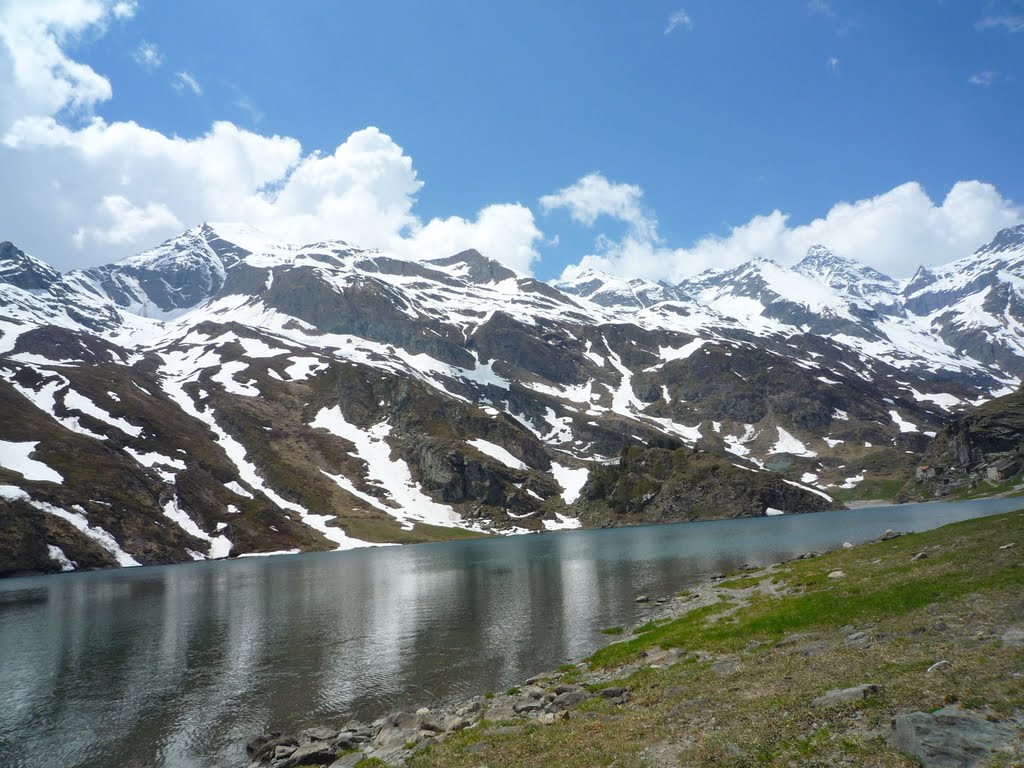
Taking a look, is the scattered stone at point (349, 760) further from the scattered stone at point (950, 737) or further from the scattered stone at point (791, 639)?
the scattered stone at point (791, 639)

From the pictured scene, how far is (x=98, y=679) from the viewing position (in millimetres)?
42812

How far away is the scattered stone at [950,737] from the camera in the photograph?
11.4m

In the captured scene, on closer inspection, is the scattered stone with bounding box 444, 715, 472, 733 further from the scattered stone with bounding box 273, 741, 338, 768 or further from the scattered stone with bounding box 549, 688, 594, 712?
the scattered stone with bounding box 273, 741, 338, 768

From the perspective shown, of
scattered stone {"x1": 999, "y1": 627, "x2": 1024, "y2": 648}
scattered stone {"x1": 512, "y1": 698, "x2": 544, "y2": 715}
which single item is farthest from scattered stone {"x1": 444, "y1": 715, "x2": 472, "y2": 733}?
scattered stone {"x1": 999, "y1": 627, "x2": 1024, "y2": 648}

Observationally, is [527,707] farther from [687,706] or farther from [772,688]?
[772,688]

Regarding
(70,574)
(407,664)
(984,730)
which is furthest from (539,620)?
(70,574)

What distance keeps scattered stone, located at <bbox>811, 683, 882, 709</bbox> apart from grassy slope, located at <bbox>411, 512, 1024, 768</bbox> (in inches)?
13.5

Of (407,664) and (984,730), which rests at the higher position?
(984,730)

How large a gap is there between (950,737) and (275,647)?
4862cm

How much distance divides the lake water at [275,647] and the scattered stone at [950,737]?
24.9m

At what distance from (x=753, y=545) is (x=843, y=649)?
8902 cm

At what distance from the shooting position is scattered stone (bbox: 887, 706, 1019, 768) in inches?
449

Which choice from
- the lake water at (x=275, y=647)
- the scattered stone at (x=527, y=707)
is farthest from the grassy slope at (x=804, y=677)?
the lake water at (x=275, y=647)

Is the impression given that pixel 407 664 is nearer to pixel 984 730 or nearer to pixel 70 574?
pixel 984 730
